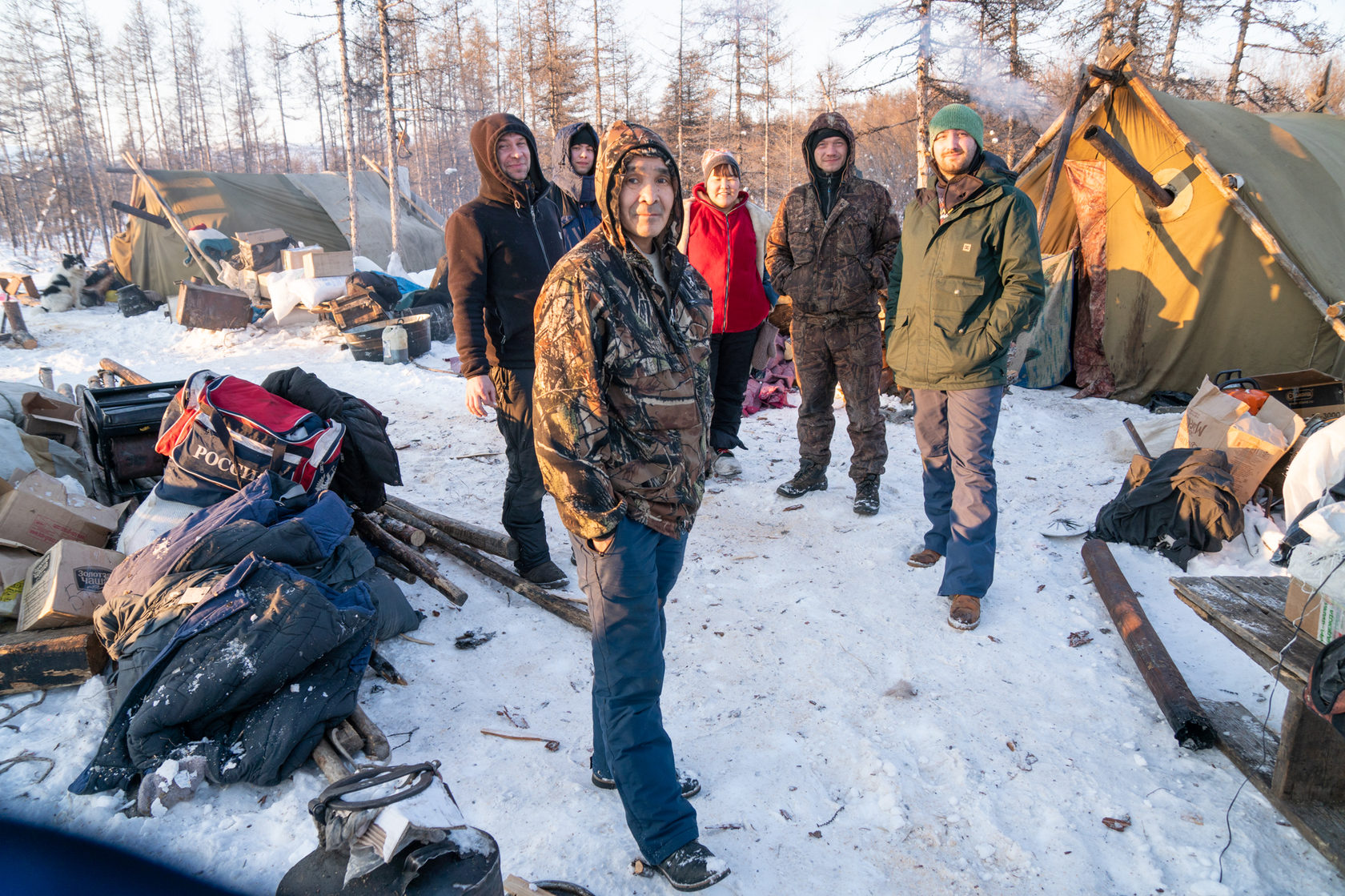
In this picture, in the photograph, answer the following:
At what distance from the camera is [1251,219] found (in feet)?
23.0

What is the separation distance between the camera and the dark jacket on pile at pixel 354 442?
13.3 feet

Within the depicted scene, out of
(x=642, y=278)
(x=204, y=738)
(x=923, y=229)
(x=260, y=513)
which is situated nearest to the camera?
(x=642, y=278)

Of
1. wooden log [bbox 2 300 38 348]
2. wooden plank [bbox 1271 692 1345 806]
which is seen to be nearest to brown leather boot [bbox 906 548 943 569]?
wooden plank [bbox 1271 692 1345 806]

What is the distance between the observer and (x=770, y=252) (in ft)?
16.6

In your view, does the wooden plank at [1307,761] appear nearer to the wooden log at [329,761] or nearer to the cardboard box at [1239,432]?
the cardboard box at [1239,432]

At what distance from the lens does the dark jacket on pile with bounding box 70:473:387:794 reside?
2521 millimetres

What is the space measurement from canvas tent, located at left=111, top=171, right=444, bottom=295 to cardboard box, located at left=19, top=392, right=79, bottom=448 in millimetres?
12096

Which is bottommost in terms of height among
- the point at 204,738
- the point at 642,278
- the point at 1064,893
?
the point at 1064,893

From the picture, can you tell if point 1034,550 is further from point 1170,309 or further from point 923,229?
point 1170,309

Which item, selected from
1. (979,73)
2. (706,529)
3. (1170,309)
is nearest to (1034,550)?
(706,529)

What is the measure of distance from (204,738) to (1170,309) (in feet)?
29.9

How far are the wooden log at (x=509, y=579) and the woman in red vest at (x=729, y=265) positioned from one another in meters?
2.00

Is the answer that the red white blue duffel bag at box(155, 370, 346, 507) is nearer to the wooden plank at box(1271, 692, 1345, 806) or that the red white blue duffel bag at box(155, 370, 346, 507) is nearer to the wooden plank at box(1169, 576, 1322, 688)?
the wooden plank at box(1169, 576, 1322, 688)

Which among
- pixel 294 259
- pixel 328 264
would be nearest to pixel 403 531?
pixel 328 264
